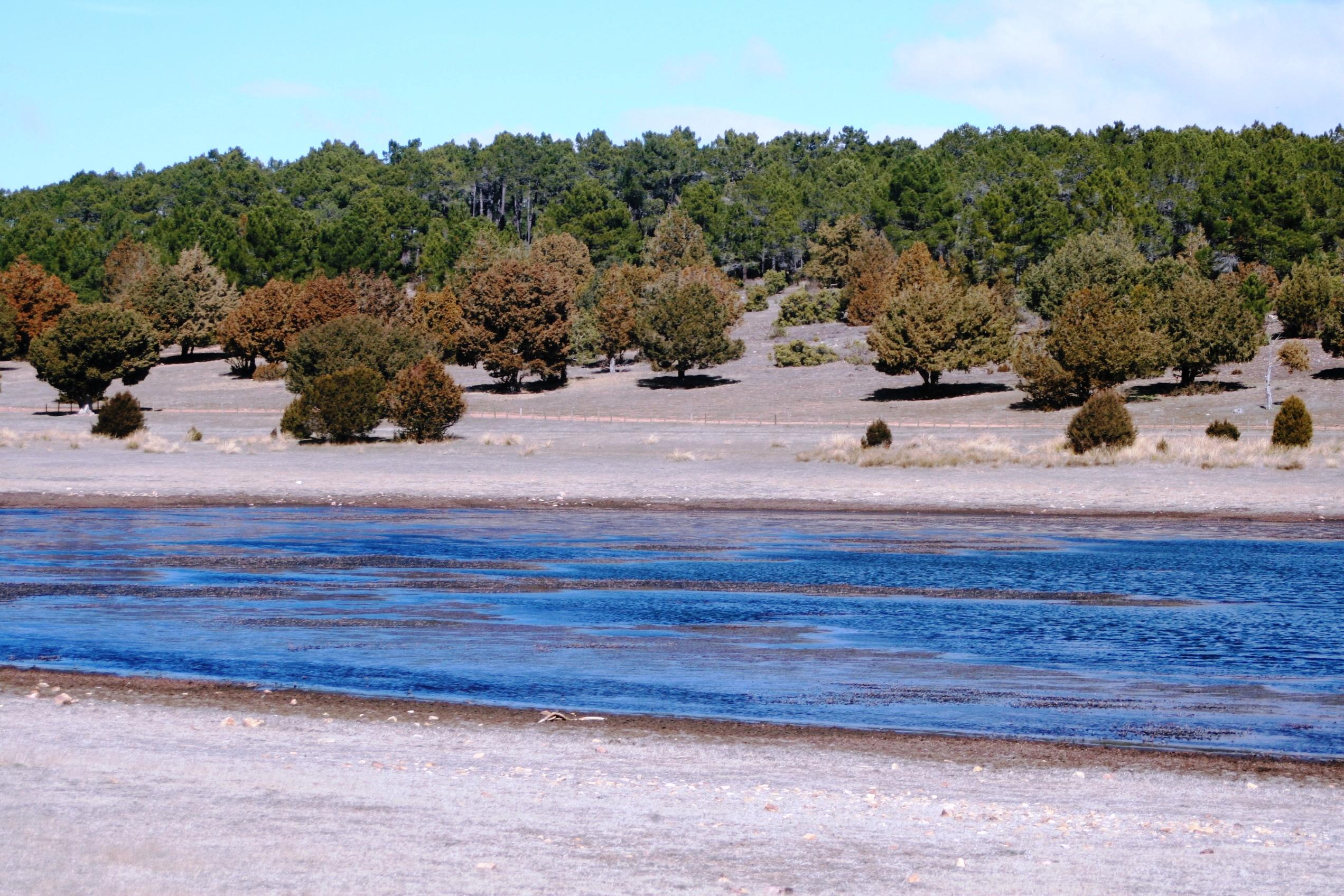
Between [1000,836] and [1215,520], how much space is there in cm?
2542

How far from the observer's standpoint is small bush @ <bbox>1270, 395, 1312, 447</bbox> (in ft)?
144

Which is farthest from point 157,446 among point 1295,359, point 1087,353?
point 1295,359

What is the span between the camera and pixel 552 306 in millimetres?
87125

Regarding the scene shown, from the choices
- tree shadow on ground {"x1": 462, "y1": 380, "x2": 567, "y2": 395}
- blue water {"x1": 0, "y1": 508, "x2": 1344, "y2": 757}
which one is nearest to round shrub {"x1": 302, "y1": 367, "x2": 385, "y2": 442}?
blue water {"x1": 0, "y1": 508, "x2": 1344, "y2": 757}

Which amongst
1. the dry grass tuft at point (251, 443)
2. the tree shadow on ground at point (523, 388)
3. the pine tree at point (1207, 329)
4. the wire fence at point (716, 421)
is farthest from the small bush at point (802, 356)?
the dry grass tuft at point (251, 443)

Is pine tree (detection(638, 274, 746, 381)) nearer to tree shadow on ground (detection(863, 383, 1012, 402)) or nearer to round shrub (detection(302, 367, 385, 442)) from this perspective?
tree shadow on ground (detection(863, 383, 1012, 402))

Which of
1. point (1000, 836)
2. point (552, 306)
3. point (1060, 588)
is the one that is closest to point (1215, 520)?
point (1060, 588)

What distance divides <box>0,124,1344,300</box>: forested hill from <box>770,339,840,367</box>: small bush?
2291 cm

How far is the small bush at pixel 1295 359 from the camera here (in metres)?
73.7

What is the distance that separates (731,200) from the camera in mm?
153375

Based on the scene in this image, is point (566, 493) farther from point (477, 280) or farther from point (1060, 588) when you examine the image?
point (477, 280)

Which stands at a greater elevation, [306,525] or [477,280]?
[477,280]

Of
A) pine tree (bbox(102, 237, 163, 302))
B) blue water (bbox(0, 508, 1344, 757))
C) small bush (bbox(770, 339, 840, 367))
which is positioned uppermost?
pine tree (bbox(102, 237, 163, 302))

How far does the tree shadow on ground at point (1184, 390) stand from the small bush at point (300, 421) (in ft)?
132
